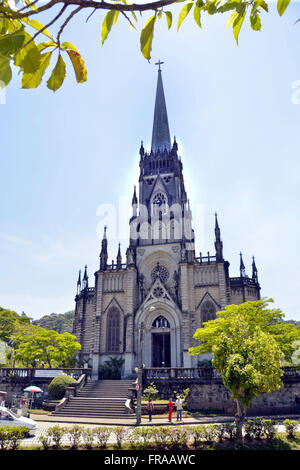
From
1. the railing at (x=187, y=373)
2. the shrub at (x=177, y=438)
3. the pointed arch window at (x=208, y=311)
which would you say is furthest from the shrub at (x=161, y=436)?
the pointed arch window at (x=208, y=311)

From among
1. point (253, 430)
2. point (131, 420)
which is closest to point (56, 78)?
point (253, 430)

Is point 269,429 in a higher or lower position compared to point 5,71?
lower

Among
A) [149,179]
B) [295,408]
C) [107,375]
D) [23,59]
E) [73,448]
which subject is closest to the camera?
[23,59]

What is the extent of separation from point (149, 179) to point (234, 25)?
43.1 meters

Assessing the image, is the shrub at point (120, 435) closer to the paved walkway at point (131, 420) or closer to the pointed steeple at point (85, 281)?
the paved walkway at point (131, 420)

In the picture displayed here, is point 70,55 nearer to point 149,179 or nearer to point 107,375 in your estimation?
point 107,375

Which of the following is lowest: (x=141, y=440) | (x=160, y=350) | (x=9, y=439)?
(x=141, y=440)

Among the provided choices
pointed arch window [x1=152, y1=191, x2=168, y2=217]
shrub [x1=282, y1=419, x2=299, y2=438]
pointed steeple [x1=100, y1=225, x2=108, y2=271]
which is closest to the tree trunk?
shrub [x1=282, y1=419, x2=299, y2=438]

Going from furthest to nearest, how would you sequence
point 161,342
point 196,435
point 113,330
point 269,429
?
point 113,330
point 161,342
point 269,429
point 196,435

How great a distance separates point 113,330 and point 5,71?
3701 centimetres

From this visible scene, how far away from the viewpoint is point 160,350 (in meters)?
36.1

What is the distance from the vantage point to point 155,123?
53.6 metres

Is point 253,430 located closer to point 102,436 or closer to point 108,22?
point 102,436
